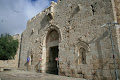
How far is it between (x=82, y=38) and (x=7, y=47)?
12801 millimetres

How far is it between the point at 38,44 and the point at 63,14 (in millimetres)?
4532

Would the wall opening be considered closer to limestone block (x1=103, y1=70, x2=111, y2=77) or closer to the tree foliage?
limestone block (x1=103, y1=70, x2=111, y2=77)

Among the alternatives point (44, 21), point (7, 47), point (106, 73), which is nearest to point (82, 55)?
point (106, 73)

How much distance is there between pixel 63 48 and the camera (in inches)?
352

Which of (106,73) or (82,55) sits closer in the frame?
(106,73)

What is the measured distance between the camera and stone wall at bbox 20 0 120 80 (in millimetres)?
6427

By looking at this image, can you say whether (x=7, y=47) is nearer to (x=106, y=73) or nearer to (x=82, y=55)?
(x=82, y=55)

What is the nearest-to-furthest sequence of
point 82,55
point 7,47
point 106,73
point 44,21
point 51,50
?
point 106,73 < point 82,55 < point 51,50 < point 44,21 < point 7,47

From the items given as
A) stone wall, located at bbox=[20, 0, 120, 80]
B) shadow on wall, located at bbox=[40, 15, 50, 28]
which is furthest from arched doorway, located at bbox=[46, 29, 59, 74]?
shadow on wall, located at bbox=[40, 15, 50, 28]

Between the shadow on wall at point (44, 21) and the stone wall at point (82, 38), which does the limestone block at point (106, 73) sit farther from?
the shadow on wall at point (44, 21)

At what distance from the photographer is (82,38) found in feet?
25.2

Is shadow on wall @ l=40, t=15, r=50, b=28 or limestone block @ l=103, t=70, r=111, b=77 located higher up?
shadow on wall @ l=40, t=15, r=50, b=28

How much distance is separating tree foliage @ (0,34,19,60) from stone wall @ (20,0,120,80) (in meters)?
7.19

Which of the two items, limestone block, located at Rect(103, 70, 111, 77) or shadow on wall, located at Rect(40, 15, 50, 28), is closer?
limestone block, located at Rect(103, 70, 111, 77)
